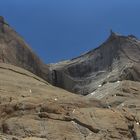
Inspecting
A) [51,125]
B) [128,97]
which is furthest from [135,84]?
[51,125]

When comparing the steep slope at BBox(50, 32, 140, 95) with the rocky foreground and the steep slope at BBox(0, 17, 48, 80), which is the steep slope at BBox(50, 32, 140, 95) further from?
the rocky foreground

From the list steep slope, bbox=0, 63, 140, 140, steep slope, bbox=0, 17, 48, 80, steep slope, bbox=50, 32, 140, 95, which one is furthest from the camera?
steep slope, bbox=50, 32, 140, 95

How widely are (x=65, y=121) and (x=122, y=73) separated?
28.8 meters

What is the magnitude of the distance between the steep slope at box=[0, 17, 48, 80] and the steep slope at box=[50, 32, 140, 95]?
518 centimetres

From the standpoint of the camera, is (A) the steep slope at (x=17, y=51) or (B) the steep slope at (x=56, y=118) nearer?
(B) the steep slope at (x=56, y=118)

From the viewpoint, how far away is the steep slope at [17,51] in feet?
161

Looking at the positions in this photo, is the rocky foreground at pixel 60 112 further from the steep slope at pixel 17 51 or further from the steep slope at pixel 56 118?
the steep slope at pixel 17 51

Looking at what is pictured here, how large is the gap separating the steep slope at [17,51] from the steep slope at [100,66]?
5184 millimetres

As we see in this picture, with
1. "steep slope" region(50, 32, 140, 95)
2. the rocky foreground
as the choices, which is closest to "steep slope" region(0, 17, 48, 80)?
"steep slope" region(50, 32, 140, 95)

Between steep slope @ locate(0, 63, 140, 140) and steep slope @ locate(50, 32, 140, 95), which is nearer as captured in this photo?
steep slope @ locate(0, 63, 140, 140)

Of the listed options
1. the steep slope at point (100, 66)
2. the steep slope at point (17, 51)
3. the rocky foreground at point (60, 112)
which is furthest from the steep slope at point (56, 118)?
the steep slope at point (100, 66)

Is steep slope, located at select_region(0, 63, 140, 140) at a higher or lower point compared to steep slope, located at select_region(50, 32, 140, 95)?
lower

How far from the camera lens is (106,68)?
62.6 metres

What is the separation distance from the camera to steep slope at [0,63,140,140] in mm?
26219
